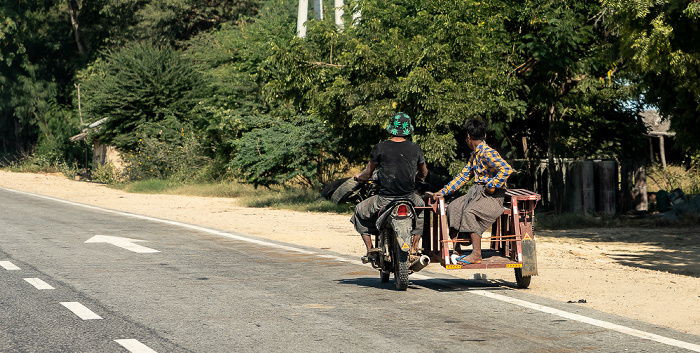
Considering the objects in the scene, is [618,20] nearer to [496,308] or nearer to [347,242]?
[347,242]

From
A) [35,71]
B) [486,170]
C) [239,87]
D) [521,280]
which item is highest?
[35,71]

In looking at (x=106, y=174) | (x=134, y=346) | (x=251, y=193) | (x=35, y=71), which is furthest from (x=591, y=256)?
(x=35, y=71)

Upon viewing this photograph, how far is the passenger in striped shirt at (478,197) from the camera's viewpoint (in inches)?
319

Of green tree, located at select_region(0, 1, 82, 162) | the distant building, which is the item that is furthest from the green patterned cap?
green tree, located at select_region(0, 1, 82, 162)

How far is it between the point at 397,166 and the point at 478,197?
2.91 ft

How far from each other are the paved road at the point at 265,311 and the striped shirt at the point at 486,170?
113cm

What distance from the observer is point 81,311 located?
7.00 meters

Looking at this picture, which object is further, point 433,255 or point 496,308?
point 433,255

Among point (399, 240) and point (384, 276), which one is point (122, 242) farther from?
point (399, 240)

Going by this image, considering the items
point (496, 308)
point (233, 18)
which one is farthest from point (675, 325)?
point (233, 18)

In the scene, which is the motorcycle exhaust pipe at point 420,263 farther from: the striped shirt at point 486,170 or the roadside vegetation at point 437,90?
the roadside vegetation at point 437,90

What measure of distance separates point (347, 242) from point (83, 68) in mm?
47073

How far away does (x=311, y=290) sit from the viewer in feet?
27.3

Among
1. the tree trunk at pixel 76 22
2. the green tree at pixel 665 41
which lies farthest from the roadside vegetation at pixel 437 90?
the tree trunk at pixel 76 22
